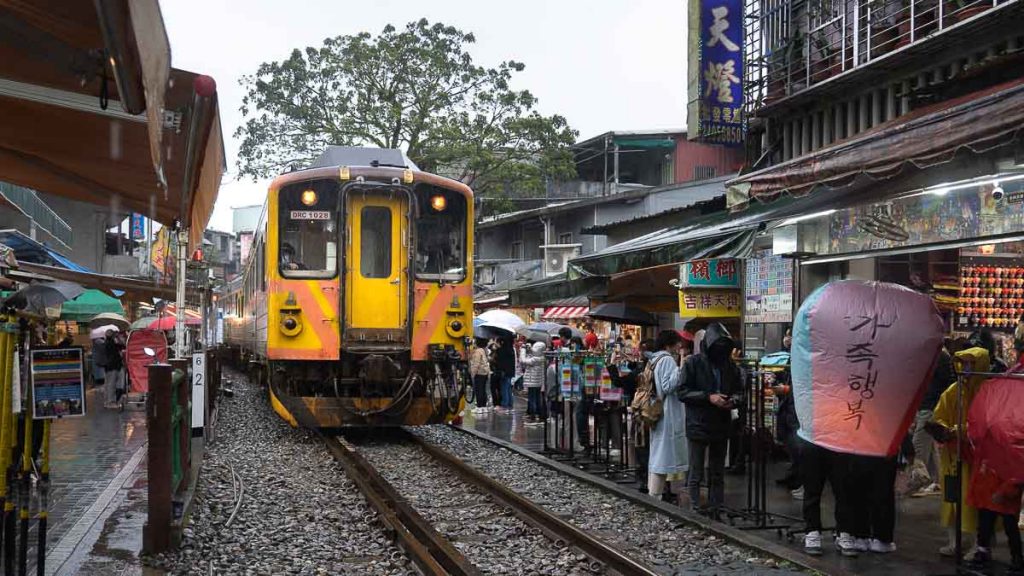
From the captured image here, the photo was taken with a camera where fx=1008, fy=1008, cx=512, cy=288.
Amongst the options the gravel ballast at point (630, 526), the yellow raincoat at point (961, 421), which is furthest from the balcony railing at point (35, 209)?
the yellow raincoat at point (961, 421)

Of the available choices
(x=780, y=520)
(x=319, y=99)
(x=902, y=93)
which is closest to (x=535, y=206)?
(x=319, y=99)

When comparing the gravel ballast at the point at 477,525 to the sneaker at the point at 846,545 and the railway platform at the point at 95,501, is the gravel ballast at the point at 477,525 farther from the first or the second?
the railway platform at the point at 95,501

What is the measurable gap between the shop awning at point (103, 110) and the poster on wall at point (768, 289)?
5602mm

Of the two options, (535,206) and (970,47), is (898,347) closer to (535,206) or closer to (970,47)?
(970,47)

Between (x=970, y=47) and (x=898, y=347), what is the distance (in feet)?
17.2

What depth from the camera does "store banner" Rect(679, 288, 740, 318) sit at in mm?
10016

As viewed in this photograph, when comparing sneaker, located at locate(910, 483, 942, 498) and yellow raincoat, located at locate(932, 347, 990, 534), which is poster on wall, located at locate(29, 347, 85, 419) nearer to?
yellow raincoat, located at locate(932, 347, 990, 534)

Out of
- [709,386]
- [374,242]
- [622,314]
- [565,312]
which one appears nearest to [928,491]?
[709,386]

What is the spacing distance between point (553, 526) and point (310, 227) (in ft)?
19.5

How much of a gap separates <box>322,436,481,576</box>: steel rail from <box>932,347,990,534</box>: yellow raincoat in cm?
298

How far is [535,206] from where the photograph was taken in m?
33.8

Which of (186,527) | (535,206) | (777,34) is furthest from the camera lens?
(535,206)

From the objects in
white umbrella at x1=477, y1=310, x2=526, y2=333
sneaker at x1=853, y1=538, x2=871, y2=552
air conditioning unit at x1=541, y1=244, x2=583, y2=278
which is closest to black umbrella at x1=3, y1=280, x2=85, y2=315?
sneaker at x1=853, y1=538, x2=871, y2=552

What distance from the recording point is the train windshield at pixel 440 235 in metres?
12.5
